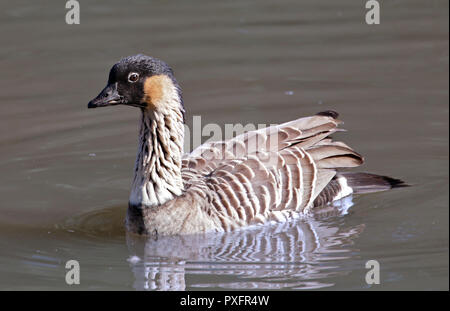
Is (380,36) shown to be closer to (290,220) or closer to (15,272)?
(290,220)

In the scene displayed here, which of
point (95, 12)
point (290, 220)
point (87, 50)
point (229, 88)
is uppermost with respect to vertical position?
point (95, 12)

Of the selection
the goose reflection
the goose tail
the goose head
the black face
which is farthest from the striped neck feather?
the goose tail

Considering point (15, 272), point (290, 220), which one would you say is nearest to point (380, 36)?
point (290, 220)

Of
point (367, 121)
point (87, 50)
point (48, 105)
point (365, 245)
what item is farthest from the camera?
point (87, 50)

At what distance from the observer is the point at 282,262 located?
9.16 meters

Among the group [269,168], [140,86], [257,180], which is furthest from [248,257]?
[140,86]

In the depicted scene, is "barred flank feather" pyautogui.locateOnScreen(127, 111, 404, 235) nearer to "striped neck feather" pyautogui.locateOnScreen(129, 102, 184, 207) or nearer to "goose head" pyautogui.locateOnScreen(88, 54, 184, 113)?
"striped neck feather" pyautogui.locateOnScreen(129, 102, 184, 207)

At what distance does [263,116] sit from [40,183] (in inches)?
154

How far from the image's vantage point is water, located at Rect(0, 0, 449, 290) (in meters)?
9.09

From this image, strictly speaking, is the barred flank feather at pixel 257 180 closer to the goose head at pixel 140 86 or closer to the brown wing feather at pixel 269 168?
the brown wing feather at pixel 269 168

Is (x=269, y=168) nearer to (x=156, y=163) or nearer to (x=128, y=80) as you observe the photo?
(x=156, y=163)

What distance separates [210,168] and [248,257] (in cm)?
155

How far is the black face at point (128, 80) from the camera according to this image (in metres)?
9.30

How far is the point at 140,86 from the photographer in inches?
370
